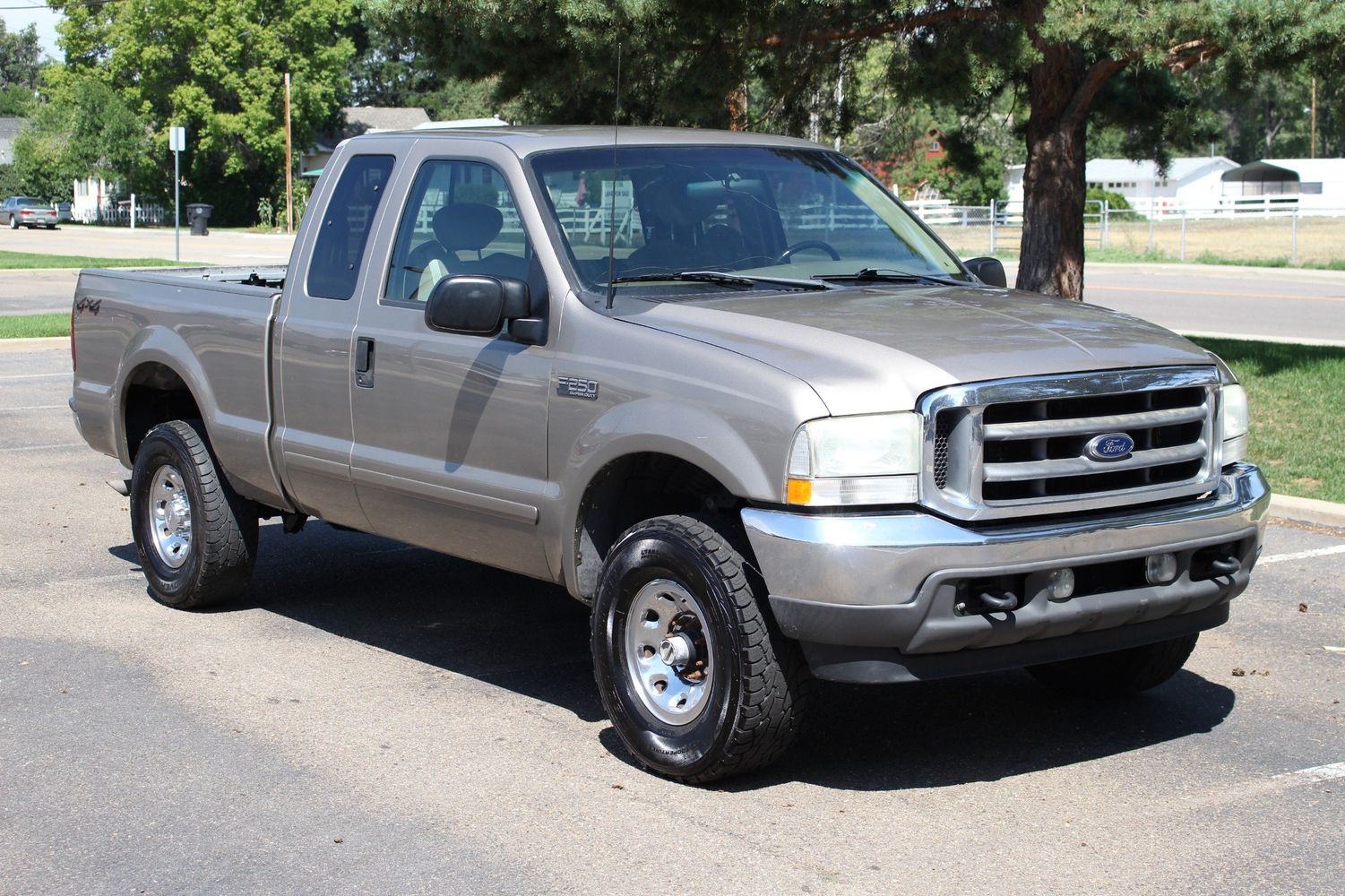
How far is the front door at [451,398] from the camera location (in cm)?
573

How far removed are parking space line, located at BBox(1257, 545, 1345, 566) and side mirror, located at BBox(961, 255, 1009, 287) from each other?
2.72m

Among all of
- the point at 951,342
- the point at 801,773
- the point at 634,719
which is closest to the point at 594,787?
the point at 634,719

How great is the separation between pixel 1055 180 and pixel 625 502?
10500mm

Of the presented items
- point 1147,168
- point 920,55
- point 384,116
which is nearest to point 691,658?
point 920,55

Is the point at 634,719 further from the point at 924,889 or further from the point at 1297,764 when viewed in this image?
the point at 1297,764

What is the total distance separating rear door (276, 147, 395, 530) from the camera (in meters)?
6.46

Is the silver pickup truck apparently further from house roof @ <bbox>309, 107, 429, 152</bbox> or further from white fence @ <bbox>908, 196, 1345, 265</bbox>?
house roof @ <bbox>309, 107, 429, 152</bbox>

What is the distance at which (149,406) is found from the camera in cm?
820

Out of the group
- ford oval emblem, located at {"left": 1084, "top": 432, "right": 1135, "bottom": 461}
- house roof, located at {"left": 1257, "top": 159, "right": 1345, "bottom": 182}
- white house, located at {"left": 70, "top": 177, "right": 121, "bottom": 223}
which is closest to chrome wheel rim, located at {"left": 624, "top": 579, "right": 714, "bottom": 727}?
ford oval emblem, located at {"left": 1084, "top": 432, "right": 1135, "bottom": 461}

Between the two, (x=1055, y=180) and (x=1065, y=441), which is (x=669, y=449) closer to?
(x=1065, y=441)

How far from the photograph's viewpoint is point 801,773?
17.5 feet

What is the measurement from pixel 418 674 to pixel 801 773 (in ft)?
5.98

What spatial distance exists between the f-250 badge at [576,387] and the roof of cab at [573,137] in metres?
0.99

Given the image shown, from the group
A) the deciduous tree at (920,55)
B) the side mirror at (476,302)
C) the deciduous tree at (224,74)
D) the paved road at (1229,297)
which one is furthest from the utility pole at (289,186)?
the side mirror at (476,302)
